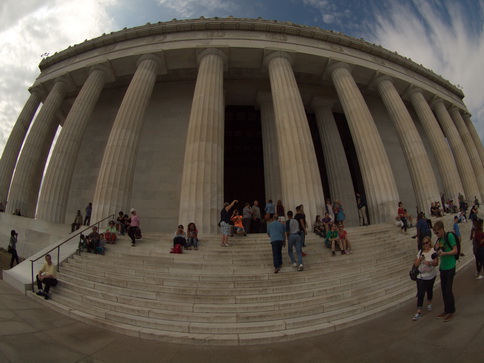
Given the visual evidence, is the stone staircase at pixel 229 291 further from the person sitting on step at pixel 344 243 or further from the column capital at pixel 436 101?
the column capital at pixel 436 101

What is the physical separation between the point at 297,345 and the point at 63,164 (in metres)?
17.5

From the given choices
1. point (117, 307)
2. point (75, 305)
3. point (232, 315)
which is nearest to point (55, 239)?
point (75, 305)

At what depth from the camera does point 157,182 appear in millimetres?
17453

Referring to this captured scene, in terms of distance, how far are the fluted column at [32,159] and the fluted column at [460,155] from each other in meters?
34.9

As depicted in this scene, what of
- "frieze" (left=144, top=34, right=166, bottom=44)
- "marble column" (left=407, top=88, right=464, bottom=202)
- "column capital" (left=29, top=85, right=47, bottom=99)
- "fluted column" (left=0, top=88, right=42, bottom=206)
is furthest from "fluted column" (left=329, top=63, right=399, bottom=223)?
"fluted column" (left=0, top=88, right=42, bottom=206)

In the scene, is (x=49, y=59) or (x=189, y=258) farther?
(x=49, y=59)

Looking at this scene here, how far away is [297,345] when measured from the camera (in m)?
3.89

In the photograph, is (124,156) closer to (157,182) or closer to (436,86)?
(157,182)

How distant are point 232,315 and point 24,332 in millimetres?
3540

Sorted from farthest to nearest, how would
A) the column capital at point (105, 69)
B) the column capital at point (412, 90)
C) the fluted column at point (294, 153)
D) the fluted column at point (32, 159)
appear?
the column capital at point (412, 90) → the column capital at point (105, 69) → the fluted column at point (32, 159) → the fluted column at point (294, 153)

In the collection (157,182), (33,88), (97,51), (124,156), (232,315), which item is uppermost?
(97,51)

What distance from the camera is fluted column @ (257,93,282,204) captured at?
16.8m

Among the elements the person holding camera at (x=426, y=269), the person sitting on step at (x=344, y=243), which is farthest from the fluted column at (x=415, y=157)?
the person holding camera at (x=426, y=269)

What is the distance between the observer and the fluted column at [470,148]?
72.3ft
